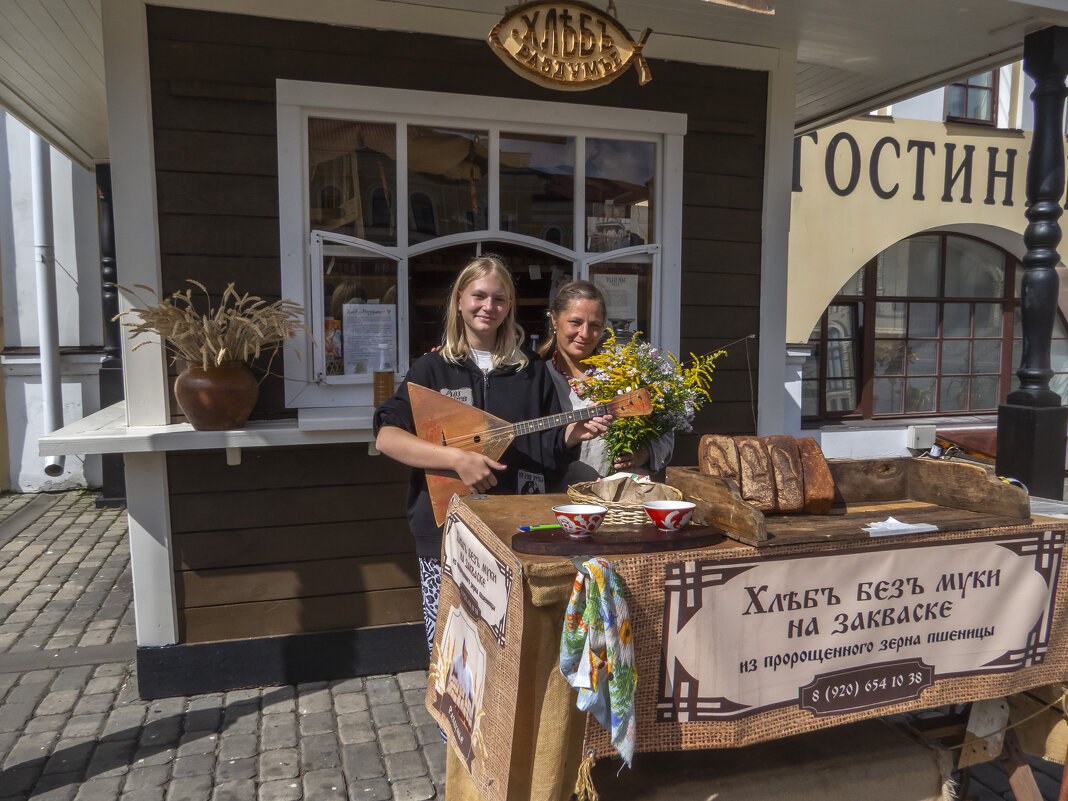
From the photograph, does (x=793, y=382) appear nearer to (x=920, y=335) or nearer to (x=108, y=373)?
(x=920, y=335)

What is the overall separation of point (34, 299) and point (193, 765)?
6312 millimetres

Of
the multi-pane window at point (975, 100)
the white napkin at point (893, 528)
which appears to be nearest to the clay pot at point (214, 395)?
the white napkin at point (893, 528)

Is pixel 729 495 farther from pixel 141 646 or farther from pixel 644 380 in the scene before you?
pixel 141 646

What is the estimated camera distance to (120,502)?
286 inches

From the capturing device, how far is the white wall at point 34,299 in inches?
295

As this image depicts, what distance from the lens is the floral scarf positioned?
62.5 inches

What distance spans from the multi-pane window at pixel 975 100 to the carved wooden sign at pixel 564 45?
24.8ft

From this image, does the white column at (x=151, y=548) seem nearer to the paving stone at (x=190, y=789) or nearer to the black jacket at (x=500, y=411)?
the paving stone at (x=190, y=789)

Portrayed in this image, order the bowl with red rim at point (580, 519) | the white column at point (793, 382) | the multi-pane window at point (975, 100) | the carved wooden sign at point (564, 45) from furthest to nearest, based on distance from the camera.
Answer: the multi-pane window at point (975, 100) → the white column at point (793, 382) → the carved wooden sign at point (564, 45) → the bowl with red rim at point (580, 519)

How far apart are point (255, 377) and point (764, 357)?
2638mm

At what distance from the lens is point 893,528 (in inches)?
77.2

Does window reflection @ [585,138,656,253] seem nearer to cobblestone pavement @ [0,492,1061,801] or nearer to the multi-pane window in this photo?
cobblestone pavement @ [0,492,1061,801]

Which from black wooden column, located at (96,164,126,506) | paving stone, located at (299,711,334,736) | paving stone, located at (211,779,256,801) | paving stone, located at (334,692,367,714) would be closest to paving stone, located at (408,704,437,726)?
A: paving stone, located at (334,692,367,714)

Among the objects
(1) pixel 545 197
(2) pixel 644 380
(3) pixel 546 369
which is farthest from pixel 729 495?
(1) pixel 545 197
